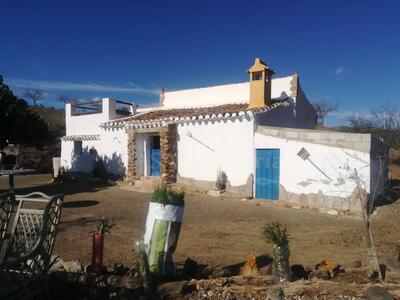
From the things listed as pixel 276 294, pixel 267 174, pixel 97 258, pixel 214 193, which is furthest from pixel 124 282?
pixel 214 193

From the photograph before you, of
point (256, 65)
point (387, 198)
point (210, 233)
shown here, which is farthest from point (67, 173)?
point (387, 198)

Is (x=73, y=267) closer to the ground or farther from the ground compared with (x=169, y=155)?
closer to the ground

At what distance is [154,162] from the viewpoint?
58.6 feet

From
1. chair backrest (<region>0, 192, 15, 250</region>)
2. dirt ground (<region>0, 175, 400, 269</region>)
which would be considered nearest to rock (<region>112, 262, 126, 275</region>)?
dirt ground (<region>0, 175, 400, 269</region>)

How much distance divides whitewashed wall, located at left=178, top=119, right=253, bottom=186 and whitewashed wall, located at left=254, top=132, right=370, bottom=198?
32.9 inches

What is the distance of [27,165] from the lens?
2731cm

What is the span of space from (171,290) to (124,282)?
0.60 metres

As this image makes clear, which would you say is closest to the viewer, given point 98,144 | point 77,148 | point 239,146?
point 239,146

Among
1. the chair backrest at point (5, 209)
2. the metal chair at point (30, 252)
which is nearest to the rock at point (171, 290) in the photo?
the metal chair at point (30, 252)

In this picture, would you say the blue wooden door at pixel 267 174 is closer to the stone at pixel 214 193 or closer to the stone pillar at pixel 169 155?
Answer: the stone at pixel 214 193

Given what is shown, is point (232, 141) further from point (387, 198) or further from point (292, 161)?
point (387, 198)

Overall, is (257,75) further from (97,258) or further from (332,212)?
(97,258)

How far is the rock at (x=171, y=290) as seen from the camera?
4.46 meters

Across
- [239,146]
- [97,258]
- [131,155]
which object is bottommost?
[97,258]
